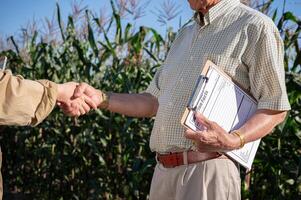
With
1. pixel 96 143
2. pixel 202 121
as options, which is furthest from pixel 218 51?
pixel 96 143

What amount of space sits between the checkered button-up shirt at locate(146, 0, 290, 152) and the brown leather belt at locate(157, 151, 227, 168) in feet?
0.08

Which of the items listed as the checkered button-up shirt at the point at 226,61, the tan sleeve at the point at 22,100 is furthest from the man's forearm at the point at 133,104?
the tan sleeve at the point at 22,100

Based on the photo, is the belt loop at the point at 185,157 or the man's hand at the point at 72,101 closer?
the belt loop at the point at 185,157

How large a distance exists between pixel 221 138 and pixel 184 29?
0.70 meters

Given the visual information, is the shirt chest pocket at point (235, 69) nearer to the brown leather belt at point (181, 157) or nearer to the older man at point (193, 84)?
the older man at point (193, 84)

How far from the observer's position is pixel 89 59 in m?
3.59

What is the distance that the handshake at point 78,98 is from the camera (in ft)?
6.20

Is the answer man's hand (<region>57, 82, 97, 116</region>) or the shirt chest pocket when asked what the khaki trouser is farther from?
man's hand (<region>57, 82, 97, 116</region>)

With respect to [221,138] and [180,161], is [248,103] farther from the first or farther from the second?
[180,161]

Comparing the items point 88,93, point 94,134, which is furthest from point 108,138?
point 88,93

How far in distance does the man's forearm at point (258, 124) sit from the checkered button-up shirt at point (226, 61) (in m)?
0.03

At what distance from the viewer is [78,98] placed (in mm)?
1936

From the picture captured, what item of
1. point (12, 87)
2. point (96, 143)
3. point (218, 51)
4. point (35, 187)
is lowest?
point (35, 187)

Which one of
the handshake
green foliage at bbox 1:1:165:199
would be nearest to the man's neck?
the handshake
